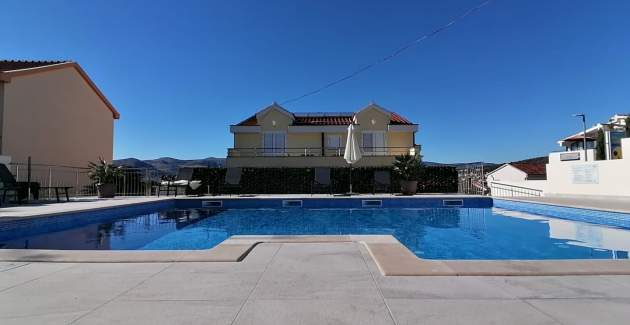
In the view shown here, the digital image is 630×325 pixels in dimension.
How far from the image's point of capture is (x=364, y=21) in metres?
15.5

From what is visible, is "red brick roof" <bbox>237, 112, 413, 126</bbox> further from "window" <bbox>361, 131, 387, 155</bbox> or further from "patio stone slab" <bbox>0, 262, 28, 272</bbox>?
"patio stone slab" <bbox>0, 262, 28, 272</bbox>

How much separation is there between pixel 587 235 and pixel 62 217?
12559mm

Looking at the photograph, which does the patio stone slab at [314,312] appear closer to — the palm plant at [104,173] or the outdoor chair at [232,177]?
the palm plant at [104,173]

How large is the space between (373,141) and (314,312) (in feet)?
68.2

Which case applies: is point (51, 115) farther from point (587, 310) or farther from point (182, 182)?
point (587, 310)

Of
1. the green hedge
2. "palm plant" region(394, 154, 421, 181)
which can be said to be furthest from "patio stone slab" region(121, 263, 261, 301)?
the green hedge

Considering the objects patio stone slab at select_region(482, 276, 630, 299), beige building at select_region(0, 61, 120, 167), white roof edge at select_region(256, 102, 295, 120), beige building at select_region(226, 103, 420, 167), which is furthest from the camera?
white roof edge at select_region(256, 102, 295, 120)

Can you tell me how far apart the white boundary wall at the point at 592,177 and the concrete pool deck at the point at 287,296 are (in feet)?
55.4

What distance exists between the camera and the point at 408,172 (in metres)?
17.0

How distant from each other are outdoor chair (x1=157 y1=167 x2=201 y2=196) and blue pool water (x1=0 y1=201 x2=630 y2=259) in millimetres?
4238

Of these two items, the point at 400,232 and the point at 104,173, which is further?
the point at 104,173

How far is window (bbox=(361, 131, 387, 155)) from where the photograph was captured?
896 inches

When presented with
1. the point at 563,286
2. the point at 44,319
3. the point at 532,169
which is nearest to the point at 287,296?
the point at 44,319

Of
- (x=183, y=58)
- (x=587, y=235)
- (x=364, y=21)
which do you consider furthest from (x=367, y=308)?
(x=183, y=58)
